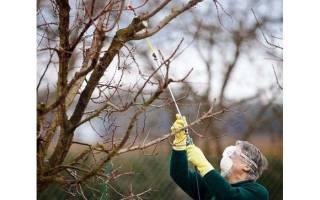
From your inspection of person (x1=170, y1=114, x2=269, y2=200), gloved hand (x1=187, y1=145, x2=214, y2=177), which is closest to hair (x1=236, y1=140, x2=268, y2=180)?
person (x1=170, y1=114, x2=269, y2=200)

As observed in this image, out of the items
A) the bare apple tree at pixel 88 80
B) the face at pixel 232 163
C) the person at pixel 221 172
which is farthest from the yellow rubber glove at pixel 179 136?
the face at pixel 232 163

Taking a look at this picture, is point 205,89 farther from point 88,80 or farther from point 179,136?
point 88,80

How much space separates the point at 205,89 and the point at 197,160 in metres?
0.30

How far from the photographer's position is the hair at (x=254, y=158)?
2615mm

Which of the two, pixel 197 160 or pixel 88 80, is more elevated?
pixel 88 80

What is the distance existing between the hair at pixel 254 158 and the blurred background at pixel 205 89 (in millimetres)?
26

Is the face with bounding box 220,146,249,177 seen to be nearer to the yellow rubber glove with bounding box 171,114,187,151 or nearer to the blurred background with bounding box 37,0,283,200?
the blurred background with bounding box 37,0,283,200

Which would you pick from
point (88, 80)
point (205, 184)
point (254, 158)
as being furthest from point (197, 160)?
point (88, 80)

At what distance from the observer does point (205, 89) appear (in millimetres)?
2564

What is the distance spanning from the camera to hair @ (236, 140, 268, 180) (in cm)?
262

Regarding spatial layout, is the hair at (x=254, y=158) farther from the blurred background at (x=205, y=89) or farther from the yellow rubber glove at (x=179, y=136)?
the yellow rubber glove at (x=179, y=136)

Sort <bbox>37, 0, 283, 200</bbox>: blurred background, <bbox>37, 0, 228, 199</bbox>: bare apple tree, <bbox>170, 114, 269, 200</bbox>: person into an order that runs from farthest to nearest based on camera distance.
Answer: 1. <bbox>170, 114, 269, 200</bbox>: person
2. <bbox>37, 0, 283, 200</bbox>: blurred background
3. <bbox>37, 0, 228, 199</bbox>: bare apple tree
